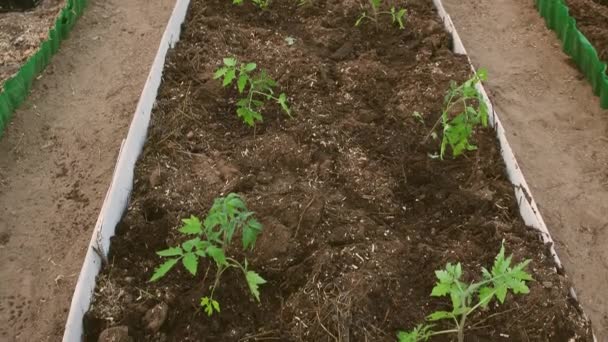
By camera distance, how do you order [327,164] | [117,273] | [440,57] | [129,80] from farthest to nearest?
1. [129,80]
2. [440,57]
3. [327,164]
4. [117,273]

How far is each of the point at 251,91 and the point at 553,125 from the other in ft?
7.49

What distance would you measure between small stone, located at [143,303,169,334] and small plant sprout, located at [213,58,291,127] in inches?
56.9

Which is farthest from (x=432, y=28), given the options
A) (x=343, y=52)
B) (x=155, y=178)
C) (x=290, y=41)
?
(x=155, y=178)

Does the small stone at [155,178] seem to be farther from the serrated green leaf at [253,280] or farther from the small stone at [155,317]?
the serrated green leaf at [253,280]

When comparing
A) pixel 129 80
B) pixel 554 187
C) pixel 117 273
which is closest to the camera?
pixel 117 273

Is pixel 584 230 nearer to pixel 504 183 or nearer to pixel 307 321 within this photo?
pixel 504 183

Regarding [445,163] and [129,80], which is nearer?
[445,163]

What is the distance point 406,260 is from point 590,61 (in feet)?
8.78

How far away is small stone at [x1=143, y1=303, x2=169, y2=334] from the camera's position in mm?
2998

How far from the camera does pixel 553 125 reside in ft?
15.3

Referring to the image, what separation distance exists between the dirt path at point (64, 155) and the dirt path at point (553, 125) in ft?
9.47

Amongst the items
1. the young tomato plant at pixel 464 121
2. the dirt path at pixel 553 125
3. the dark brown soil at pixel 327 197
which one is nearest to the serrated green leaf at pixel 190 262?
the dark brown soil at pixel 327 197

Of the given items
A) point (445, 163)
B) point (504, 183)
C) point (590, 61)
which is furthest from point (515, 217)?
point (590, 61)

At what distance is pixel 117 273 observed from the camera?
3.24 metres
